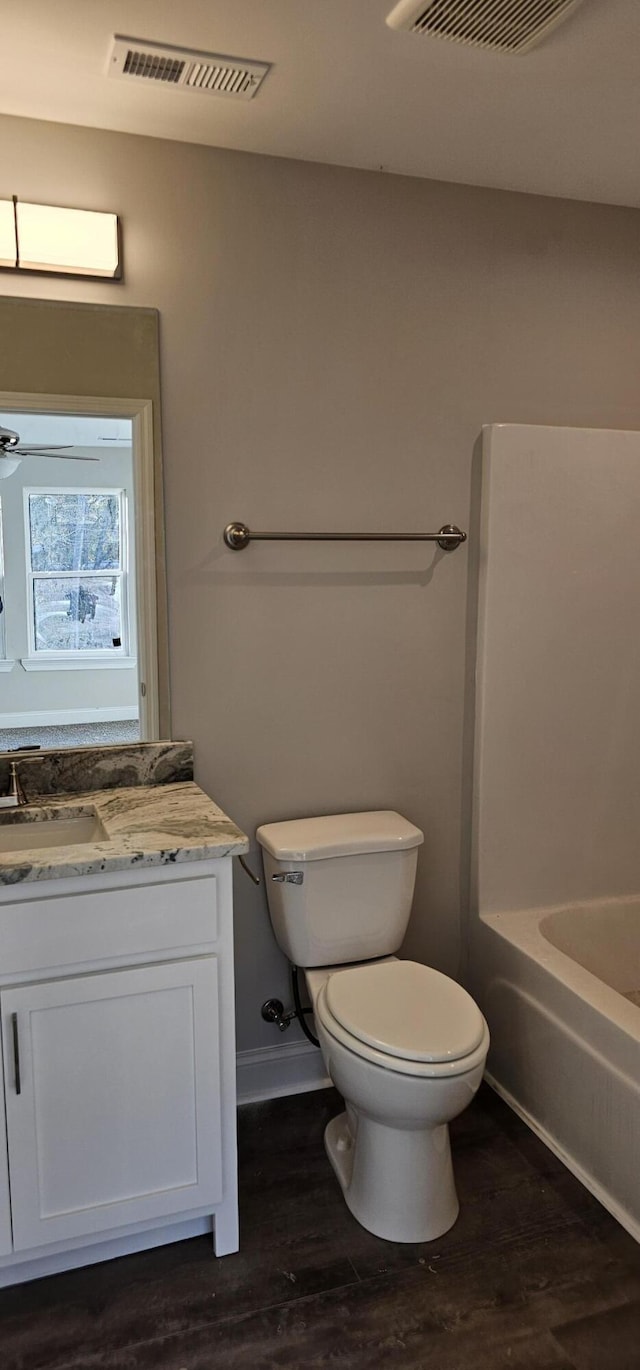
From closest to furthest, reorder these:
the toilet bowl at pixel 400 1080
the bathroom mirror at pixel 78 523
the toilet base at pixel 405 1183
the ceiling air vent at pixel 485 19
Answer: the ceiling air vent at pixel 485 19
the toilet bowl at pixel 400 1080
the toilet base at pixel 405 1183
the bathroom mirror at pixel 78 523

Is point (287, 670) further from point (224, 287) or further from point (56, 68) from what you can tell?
point (56, 68)

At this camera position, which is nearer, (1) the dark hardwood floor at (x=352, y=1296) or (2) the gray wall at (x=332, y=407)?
(1) the dark hardwood floor at (x=352, y=1296)

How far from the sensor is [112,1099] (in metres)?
1.70

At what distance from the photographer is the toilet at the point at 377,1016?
1.76 m

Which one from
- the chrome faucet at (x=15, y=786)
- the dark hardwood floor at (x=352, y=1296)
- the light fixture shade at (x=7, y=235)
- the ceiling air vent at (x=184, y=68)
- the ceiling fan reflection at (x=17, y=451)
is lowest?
the dark hardwood floor at (x=352, y=1296)

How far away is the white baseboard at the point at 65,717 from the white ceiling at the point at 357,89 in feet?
3.67

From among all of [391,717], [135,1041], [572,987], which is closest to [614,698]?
[391,717]

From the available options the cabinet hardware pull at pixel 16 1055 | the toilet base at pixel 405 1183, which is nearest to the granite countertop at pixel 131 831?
the cabinet hardware pull at pixel 16 1055

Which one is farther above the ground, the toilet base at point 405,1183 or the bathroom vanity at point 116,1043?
the bathroom vanity at point 116,1043

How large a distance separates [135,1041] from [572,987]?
39.8 inches

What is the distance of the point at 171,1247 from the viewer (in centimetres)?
186

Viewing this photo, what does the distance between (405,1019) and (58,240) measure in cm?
179

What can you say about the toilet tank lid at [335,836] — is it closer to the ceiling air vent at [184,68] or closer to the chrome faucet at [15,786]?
the chrome faucet at [15,786]

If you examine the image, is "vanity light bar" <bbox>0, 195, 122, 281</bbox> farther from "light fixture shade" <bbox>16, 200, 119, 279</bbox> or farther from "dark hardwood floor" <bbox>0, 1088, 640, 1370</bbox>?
"dark hardwood floor" <bbox>0, 1088, 640, 1370</bbox>
